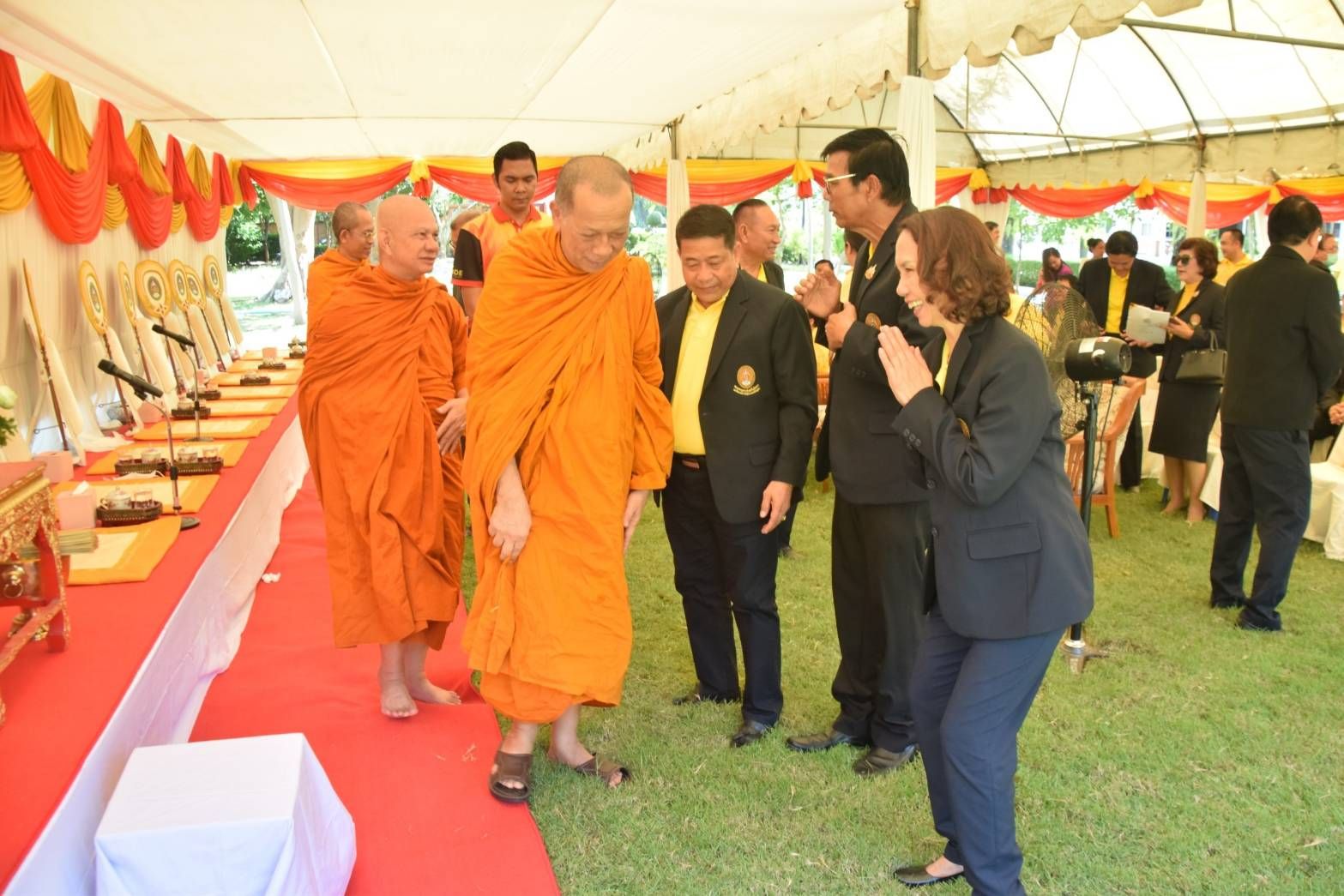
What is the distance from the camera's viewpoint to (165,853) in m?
1.83

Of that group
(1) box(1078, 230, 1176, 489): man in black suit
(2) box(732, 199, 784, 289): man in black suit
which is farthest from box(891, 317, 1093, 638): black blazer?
(1) box(1078, 230, 1176, 489): man in black suit

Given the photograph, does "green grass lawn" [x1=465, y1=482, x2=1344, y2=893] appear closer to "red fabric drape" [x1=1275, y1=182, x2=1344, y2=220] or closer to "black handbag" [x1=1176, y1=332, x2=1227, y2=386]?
"black handbag" [x1=1176, y1=332, x2=1227, y2=386]

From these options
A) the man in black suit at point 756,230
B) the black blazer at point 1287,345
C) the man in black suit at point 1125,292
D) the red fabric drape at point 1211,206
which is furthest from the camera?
the red fabric drape at point 1211,206

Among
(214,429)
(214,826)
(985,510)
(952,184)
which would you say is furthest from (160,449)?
(952,184)

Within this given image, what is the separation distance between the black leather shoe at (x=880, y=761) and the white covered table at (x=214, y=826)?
1.51 meters

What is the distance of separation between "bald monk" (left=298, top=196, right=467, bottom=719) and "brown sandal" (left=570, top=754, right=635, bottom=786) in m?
0.63

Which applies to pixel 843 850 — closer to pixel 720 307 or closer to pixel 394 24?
pixel 720 307

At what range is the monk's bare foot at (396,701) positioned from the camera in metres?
3.16

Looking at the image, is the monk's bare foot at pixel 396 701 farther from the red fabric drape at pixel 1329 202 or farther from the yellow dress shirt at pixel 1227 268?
the red fabric drape at pixel 1329 202

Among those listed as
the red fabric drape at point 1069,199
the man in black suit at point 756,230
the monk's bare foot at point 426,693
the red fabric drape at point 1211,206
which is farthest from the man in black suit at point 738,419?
the red fabric drape at point 1069,199

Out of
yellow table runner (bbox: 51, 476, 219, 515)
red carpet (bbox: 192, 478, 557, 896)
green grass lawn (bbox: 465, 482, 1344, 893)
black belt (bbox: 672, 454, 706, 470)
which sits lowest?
green grass lawn (bbox: 465, 482, 1344, 893)

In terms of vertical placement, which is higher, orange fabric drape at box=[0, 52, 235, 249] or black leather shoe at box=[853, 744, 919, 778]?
orange fabric drape at box=[0, 52, 235, 249]

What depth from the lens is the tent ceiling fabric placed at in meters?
4.91

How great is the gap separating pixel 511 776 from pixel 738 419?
1183 millimetres
